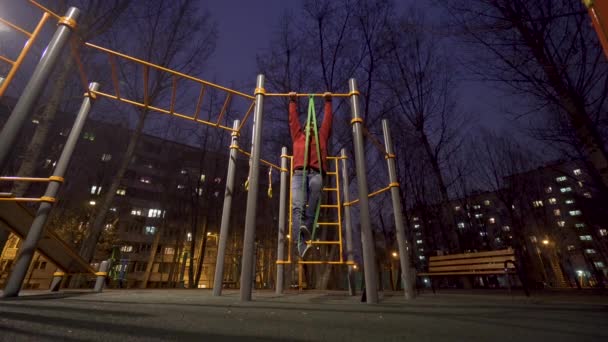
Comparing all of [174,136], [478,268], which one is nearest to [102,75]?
[174,136]

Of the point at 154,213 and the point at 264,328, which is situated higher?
the point at 154,213

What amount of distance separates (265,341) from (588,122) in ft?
25.4

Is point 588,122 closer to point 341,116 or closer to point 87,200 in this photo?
point 341,116

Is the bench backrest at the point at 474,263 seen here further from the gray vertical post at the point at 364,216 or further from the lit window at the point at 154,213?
the lit window at the point at 154,213

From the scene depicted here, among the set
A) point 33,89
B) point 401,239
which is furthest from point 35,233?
point 401,239

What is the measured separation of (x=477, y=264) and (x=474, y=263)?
2.7 inches

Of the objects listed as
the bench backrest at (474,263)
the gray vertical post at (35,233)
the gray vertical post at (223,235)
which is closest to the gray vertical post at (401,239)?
the bench backrest at (474,263)

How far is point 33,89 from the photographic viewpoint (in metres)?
2.50

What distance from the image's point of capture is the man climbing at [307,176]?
13.0ft

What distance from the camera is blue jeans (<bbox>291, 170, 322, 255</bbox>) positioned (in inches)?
157

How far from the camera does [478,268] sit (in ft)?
19.5

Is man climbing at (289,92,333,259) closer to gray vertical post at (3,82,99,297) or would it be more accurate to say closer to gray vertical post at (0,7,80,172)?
gray vertical post at (0,7,80,172)

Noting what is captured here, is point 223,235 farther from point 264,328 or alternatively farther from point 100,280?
point 264,328

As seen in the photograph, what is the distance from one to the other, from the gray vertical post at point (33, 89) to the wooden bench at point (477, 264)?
22.3 feet
